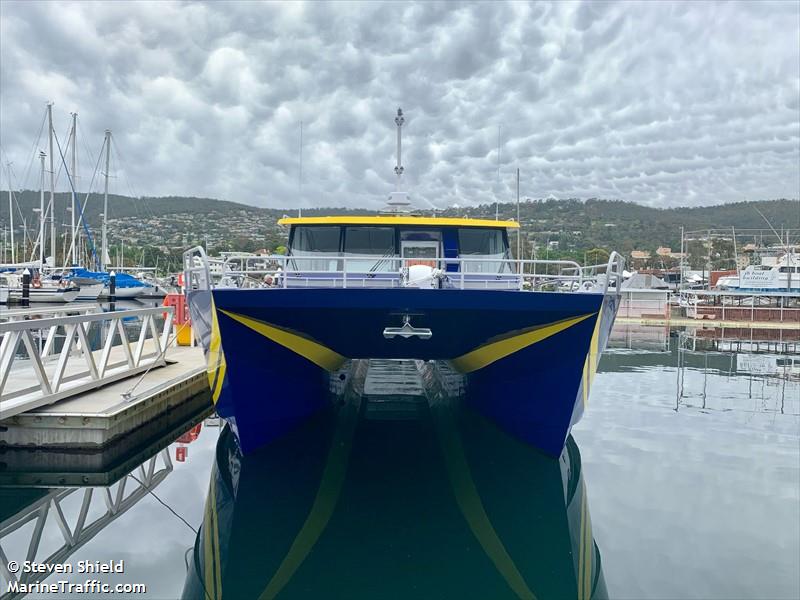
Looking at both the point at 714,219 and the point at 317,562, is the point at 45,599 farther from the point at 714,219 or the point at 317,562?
the point at 714,219

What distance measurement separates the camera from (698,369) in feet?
63.6

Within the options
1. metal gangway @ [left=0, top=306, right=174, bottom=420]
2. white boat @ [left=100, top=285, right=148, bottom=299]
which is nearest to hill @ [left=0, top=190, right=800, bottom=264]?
white boat @ [left=100, top=285, right=148, bottom=299]

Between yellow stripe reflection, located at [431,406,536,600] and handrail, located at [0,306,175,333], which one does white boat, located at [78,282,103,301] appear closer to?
handrail, located at [0,306,175,333]

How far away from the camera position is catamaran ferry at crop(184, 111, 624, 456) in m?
7.29

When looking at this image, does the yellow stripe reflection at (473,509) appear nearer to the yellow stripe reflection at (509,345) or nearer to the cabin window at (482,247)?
the yellow stripe reflection at (509,345)

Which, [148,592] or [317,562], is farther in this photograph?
[317,562]

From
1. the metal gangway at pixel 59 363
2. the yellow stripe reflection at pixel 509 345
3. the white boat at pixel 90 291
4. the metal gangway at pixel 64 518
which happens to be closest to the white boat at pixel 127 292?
the white boat at pixel 90 291

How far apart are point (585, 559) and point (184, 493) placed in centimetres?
473

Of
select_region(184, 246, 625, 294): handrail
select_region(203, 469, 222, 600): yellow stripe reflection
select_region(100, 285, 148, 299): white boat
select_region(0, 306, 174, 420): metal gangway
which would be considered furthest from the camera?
select_region(100, 285, 148, 299): white boat

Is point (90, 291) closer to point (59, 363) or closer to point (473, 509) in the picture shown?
point (59, 363)

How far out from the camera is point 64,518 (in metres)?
7.18

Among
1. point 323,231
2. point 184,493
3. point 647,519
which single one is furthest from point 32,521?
point 647,519

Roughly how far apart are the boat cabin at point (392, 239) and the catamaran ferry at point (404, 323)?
0.02 metres

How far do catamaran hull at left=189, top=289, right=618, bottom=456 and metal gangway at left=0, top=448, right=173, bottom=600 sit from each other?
57.4 inches
